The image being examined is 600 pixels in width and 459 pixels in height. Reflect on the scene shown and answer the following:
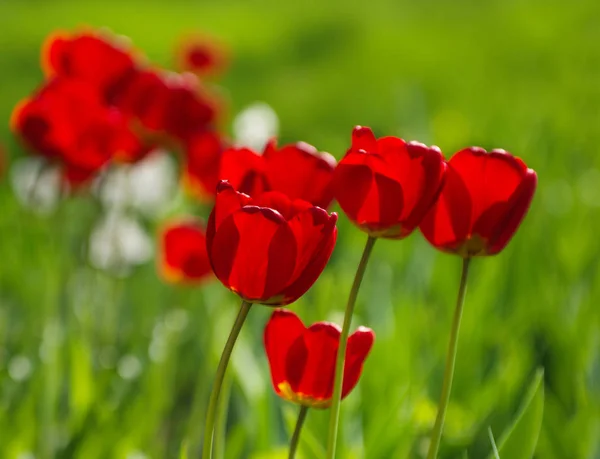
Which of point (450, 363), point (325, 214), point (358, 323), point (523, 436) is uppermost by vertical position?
point (325, 214)

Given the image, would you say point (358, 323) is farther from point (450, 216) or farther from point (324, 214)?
point (324, 214)

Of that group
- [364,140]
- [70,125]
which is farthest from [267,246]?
[70,125]

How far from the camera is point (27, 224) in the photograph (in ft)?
7.61

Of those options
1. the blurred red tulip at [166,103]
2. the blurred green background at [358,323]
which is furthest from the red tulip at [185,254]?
the blurred red tulip at [166,103]

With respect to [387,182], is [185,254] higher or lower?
lower

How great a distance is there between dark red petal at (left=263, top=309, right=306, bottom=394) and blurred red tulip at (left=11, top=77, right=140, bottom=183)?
61 centimetres

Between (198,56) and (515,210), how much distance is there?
1.57 metres

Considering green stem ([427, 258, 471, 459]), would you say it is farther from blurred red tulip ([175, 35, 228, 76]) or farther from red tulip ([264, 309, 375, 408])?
blurred red tulip ([175, 35, 228, 76])

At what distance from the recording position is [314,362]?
79cm

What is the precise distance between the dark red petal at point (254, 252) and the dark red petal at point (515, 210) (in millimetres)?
199

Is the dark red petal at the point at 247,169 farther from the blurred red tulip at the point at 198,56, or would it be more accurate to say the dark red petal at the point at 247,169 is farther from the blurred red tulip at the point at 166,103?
the blurred red tulip at the point at 198,56

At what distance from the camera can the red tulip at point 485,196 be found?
0.77 metres

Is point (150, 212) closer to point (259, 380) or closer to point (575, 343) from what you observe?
point (259, 380)

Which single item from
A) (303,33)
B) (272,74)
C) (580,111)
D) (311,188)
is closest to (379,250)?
(311,188)
